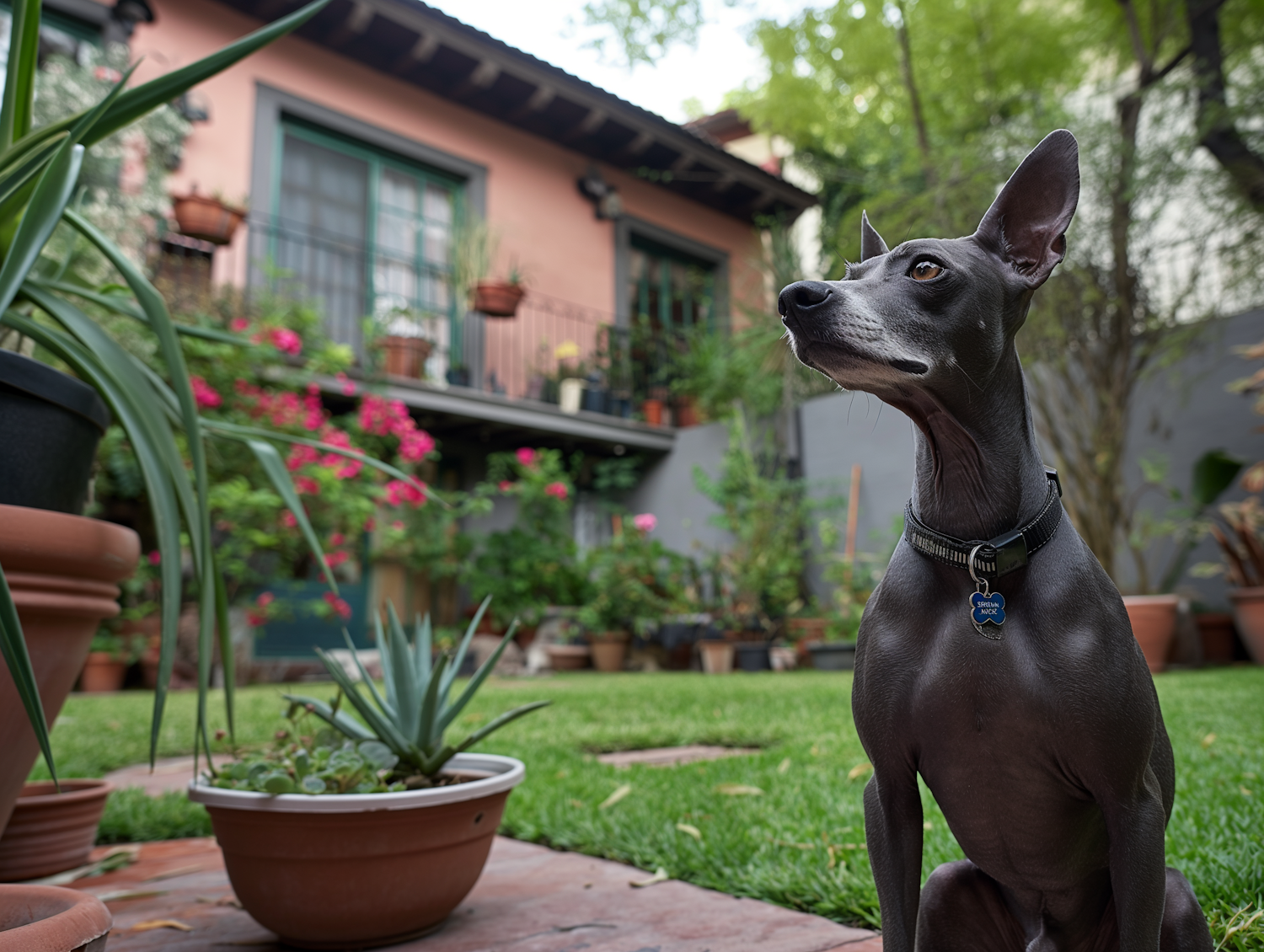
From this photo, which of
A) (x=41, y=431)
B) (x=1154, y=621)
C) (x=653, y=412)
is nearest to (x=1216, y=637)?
(x=1154, y=621)

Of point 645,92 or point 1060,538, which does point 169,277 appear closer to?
point 645,92

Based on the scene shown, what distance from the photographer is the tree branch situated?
5.86 meters

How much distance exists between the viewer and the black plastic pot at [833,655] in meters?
6.89

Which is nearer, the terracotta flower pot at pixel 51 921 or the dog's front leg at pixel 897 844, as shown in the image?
the terracotta flower pot at pixel 51 921

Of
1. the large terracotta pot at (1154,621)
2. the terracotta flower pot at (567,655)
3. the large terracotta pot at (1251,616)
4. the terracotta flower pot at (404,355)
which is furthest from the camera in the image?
the terracotta flower pot at (404,355)

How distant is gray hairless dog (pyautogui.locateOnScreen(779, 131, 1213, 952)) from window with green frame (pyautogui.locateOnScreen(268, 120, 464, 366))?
26.7ft

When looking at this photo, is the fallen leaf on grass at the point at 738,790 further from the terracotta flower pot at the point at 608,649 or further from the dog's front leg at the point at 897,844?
the terracotta flower pot at the point at 608,649

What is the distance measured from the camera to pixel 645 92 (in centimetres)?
1052

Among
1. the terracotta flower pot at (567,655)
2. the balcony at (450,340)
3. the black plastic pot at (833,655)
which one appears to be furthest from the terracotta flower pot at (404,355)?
the black plastic pot at (833,655)

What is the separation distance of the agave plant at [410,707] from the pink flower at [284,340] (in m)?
5.66

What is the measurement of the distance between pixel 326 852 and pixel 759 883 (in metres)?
0.77

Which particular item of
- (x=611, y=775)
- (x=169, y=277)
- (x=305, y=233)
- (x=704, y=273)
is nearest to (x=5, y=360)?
(x=611, y=775)

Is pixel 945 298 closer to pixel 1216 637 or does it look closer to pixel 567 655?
pixel 1216 637

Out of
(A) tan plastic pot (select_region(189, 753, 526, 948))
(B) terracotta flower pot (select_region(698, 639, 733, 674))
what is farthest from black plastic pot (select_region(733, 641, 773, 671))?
(A) tan plastic pot (select_region(189, 753, 526, 948))
